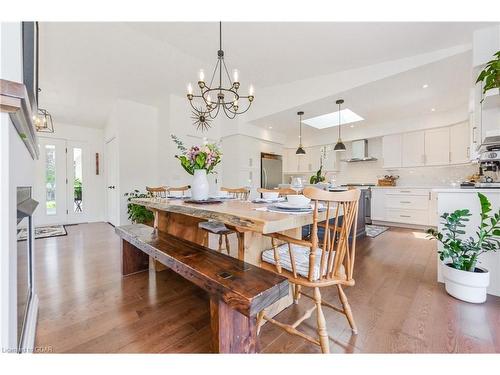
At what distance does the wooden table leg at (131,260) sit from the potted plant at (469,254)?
2.88 meters

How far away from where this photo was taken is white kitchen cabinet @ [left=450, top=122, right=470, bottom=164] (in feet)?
13.7

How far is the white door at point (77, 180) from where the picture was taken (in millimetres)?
5445

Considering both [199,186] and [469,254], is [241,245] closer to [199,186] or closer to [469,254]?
[199,186]

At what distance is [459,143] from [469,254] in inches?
143

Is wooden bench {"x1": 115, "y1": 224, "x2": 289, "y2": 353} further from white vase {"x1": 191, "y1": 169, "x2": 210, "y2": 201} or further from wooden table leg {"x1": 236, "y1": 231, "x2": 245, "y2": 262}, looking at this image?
white vase {"x1": 191, "y1": 169, "x2": 210, "y2": 201}

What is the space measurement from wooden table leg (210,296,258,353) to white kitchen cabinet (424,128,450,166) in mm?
5421

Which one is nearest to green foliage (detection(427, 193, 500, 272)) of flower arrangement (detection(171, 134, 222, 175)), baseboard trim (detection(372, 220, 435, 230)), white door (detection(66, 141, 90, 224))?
flower arrangement (detection(171, 134, 222, 175))

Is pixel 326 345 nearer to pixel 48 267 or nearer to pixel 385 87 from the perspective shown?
pixel 48 267

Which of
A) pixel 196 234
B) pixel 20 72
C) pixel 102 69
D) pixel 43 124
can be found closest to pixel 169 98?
pixel 102 69

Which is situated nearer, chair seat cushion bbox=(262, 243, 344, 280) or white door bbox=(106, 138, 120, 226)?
chair seat cushion bbox=(262, 243, 344, 280)

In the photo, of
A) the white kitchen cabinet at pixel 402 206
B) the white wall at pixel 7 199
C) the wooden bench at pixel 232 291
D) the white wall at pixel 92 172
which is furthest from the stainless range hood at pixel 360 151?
the white wall at pixel 92 172

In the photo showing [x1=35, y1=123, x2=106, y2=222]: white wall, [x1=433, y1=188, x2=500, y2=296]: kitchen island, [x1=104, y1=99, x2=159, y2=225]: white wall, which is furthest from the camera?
[x1=35, y1=123, x2=106, y2=222]: white wall

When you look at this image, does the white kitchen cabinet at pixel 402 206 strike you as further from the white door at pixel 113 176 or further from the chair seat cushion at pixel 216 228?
the white door at pixel 113 176

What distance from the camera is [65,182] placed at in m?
5.41
